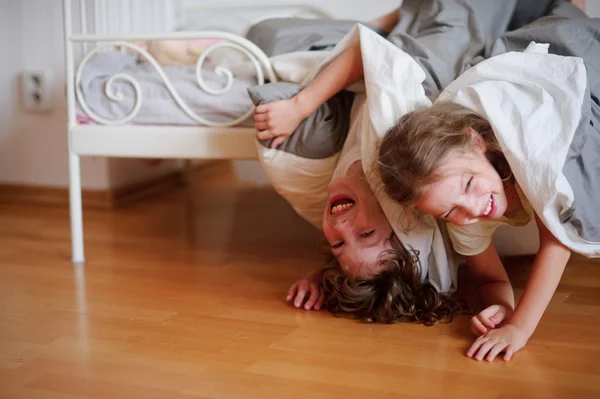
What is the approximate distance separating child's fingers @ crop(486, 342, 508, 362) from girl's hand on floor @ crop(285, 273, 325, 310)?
1.19 feet

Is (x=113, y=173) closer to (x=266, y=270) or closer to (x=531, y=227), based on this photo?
(x=266, y=270)

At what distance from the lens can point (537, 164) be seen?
1.15 m

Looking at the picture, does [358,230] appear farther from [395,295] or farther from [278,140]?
[278,140]

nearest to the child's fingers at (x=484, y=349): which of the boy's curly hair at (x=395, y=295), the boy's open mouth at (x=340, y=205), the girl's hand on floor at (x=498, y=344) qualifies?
the girl's hand on floor at (x=498, y=344)

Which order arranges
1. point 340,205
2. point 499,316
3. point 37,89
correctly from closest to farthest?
1. point 499,316
2. point 340,205
3. point 37,89

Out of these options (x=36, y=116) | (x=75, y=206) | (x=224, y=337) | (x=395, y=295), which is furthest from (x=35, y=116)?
(x=395, y=295)

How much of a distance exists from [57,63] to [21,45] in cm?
15

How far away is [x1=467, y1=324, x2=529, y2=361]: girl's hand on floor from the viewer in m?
1.16

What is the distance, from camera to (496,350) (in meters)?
1.16

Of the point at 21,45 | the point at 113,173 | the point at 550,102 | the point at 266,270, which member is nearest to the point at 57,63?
the point at 21,45

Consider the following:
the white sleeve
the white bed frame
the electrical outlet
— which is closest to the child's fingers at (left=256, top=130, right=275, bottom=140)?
the white bed frame

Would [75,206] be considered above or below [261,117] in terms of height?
below

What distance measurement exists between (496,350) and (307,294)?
41cm

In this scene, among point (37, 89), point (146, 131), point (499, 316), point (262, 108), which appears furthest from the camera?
point (37, 89)
